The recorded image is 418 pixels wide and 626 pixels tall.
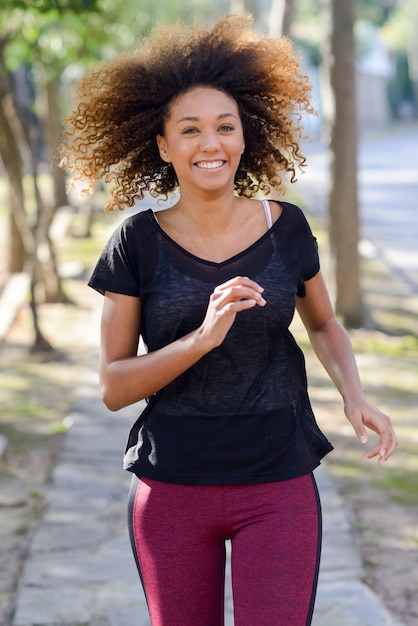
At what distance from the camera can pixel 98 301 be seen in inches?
477

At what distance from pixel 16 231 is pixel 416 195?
377 inches

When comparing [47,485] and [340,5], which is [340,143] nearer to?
[340,5]

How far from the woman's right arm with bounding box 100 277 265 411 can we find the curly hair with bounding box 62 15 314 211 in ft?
1.29

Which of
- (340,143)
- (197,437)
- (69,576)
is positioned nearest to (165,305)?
(197,437)

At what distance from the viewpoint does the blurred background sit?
5.29 m

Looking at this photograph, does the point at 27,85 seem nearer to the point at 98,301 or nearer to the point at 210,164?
the point at 98,301

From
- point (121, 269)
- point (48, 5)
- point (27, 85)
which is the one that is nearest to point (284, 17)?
point (27, 85)

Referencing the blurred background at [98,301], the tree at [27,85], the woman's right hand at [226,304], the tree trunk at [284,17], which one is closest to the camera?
the woman's right hand at [226,304]

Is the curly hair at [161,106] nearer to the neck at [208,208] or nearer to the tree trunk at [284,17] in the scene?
the neck at [208,208]

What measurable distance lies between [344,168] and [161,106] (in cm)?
681

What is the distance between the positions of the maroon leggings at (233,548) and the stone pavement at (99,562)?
160 centimetres

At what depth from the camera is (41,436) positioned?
710 centimetres

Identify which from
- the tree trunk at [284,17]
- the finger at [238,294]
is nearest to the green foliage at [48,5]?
the tree trunk at [284,17]

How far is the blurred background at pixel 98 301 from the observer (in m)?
5.29
